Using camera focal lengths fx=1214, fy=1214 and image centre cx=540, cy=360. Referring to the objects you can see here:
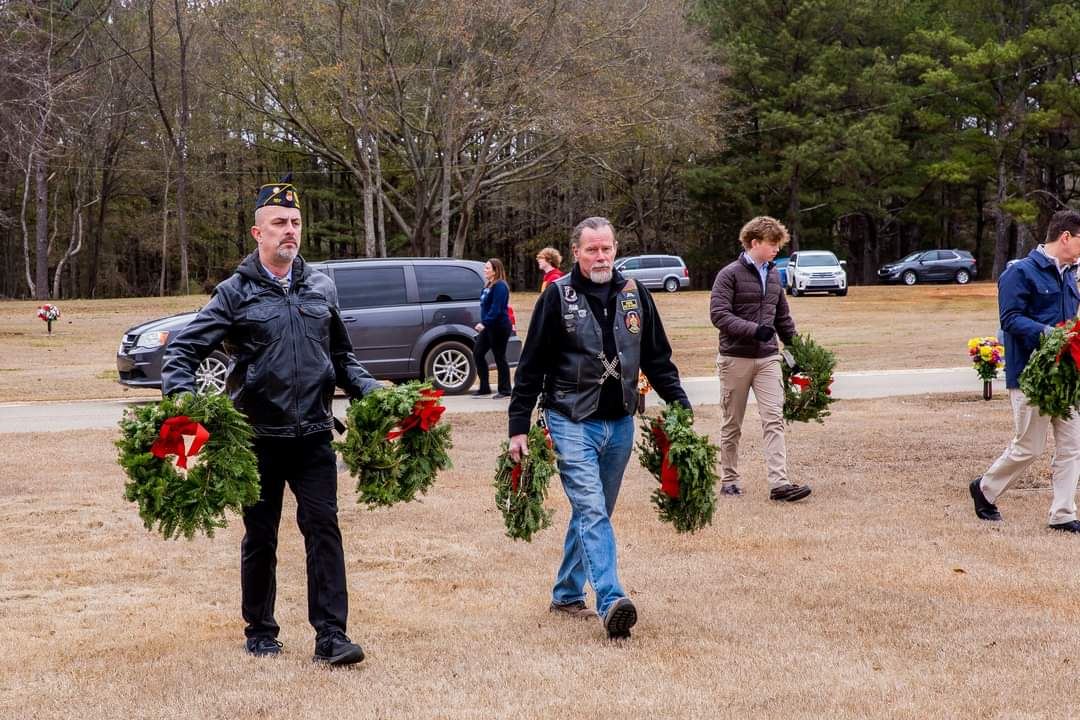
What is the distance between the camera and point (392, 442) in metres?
5.19

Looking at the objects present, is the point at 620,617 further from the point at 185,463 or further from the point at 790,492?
the point at 790,492

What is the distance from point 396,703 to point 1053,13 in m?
50.8

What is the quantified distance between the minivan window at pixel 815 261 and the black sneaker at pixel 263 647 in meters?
41.0

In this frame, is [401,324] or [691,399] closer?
[401,324]

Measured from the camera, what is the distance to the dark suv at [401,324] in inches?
610

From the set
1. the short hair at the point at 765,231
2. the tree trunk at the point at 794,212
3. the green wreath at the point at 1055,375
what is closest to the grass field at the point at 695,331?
the tree trunk at the point at 794,212

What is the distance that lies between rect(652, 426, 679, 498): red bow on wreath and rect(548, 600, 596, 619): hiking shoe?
0.68 meters

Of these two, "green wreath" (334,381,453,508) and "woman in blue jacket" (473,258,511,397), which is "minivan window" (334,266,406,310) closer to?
"woman in blue jacket" (473,258,511,397)

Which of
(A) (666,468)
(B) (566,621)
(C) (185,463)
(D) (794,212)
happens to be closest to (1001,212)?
(D) (794,212)

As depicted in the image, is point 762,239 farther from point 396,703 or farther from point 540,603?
point 396,703

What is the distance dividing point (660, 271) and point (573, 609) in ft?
142

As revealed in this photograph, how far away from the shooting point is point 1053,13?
48.3m

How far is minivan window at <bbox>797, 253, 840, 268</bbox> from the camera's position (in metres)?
44.7

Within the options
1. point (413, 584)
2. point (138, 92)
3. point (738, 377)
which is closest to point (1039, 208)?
point (138, 92)
